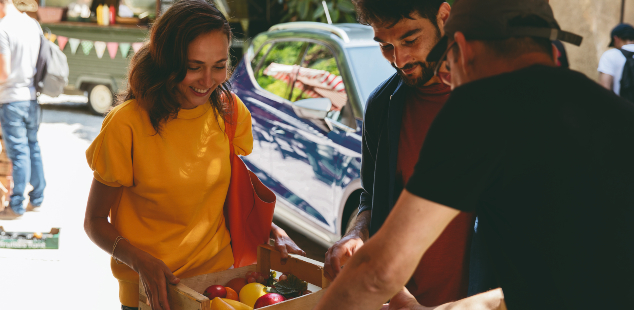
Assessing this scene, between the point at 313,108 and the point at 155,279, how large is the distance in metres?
3.11

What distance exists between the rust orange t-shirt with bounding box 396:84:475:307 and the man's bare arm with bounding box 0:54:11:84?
5.16m

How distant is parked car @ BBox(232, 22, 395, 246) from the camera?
4.51m

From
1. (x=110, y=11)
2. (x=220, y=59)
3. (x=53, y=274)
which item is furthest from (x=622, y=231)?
(x=110, y=11)

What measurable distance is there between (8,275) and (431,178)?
4.95 metres

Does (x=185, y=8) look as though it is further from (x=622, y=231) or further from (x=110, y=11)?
(x=110, y=11)

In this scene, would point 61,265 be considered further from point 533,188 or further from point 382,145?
point 533,188

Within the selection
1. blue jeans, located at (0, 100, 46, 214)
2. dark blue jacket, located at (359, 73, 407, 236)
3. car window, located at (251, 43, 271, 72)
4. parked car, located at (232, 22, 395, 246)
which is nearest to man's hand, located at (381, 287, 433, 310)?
dark blue jacket, located at (359, 73, 407, 236)

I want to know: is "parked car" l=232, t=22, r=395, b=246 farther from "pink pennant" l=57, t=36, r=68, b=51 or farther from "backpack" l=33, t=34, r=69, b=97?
"pink pennant" l=57, t=36, r=68, b=51

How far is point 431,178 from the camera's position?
1024mm

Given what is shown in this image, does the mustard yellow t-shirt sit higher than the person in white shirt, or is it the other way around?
the mustard yellow t-shirt

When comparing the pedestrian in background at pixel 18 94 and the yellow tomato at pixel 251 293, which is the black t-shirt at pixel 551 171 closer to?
the yellow tomato at pixel 251 293

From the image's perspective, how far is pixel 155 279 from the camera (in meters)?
1.77

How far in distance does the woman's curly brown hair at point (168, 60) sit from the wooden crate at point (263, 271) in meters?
0.53

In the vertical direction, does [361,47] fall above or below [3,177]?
above
